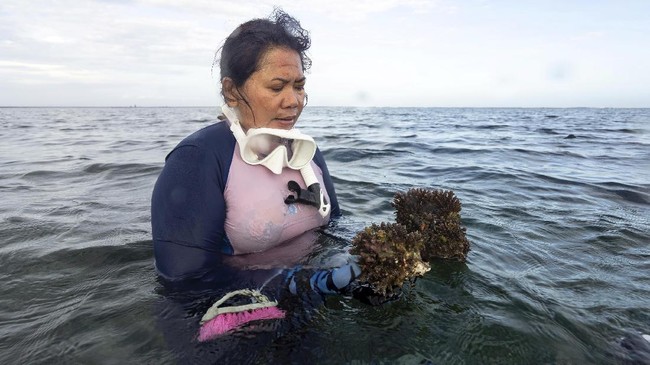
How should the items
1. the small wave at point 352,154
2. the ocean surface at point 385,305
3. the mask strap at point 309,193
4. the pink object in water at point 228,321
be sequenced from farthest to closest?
1. the small wave at point 352,154
2. the mask strap at point 309,193
3. the ocean surface at point 385,305
4. the pink object in water at point 228,321

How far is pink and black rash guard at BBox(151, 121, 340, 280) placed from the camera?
2992mm

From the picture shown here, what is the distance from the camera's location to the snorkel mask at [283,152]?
3.35 m

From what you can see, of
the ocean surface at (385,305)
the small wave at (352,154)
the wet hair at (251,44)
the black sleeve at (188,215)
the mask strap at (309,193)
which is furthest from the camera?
the small wave at (352,154)

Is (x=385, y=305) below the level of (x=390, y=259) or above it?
below

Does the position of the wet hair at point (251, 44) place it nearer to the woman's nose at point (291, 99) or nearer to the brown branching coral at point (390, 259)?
the woman's nose at point (291, 99)

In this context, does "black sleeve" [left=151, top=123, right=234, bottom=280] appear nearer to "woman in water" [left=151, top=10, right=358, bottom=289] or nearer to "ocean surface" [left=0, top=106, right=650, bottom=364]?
"woman in water" [left=151, top=10, right=358, bottom=289]

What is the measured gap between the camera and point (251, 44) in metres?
3.26

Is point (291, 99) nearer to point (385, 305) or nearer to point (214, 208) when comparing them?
point (214, 208)

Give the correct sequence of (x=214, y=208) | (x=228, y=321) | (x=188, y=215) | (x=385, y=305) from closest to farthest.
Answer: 1. (x=228, y=321)
2. (x=188, y=215)
3. (x=214, y=208)
4. (x=385, y=305)

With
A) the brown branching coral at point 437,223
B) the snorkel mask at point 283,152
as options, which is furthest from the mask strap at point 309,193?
the brown branching coral at point 437,223

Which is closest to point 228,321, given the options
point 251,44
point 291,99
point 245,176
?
point 245,176

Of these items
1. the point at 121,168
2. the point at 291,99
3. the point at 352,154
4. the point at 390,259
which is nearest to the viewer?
the point at 390,259

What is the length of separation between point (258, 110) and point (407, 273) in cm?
180

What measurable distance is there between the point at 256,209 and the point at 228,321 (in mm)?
934
